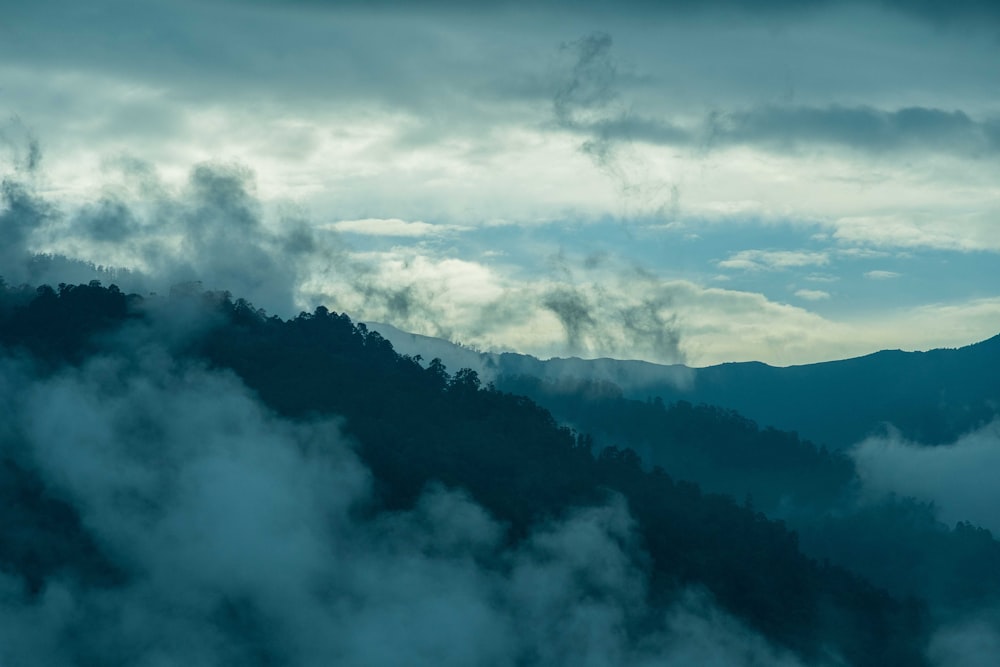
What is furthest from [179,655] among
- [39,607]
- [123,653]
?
[39,607]

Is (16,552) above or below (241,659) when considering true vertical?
above

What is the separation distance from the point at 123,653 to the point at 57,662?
330 inches

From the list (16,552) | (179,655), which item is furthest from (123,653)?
(16,552)

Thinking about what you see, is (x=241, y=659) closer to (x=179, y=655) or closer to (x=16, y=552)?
(x=179, y=655)

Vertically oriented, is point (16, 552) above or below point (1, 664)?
above

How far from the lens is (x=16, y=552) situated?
198 metres

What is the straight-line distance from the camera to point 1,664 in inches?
7579

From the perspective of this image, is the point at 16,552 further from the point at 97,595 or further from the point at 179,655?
the point at 179,655

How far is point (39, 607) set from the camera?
193 meters

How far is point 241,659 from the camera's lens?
199375mm

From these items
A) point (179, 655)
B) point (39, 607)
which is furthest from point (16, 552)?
point (179, 655)

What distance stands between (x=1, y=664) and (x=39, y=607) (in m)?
8.72

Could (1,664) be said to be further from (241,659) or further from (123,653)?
(241,659)

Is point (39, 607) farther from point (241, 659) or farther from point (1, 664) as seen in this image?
point (241, 659)
